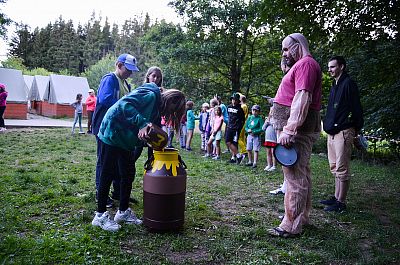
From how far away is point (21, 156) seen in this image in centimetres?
791

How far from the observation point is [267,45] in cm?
1620

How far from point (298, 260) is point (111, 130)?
215 centimetres

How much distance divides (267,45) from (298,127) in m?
13.8

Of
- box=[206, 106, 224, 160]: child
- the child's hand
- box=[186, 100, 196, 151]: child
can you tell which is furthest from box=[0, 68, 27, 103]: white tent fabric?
the child's hand

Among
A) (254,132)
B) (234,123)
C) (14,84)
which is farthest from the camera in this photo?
(14,84)

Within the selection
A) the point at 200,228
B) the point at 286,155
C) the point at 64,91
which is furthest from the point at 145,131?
the point at 64,91

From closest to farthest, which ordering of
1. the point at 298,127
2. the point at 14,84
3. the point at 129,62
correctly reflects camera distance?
the point at 298,127, the point at 129,62, the point at 14,84

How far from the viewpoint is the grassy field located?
116 inches

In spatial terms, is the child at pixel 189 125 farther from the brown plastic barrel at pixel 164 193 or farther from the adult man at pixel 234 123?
the brown plastic barrel at pixel 164 193

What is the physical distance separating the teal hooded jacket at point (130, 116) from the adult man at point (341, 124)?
2521mm

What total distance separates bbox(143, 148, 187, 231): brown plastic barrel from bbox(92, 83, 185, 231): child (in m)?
0.32

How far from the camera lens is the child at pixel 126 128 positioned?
129 inches

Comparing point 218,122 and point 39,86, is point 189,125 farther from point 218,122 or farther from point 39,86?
point 39,86

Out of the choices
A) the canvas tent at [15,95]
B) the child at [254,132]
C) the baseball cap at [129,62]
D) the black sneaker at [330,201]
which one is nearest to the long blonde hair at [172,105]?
the baseball cap at [129,62]
